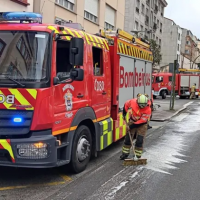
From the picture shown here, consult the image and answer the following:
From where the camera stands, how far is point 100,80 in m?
6.16

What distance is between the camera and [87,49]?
562 cm

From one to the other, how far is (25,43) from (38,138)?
1390mm

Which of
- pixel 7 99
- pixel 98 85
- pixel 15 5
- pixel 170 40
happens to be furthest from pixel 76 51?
pixel 170 40

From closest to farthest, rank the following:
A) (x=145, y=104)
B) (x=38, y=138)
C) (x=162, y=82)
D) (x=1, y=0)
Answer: (x=38, y=138) < (x=145, y=104) < (x=1, y=0) < (x=162, y=82)

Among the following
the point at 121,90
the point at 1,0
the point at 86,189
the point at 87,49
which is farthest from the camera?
the point at 1,0

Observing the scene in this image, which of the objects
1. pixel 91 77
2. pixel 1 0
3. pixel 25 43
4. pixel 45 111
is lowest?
pixel 45 111

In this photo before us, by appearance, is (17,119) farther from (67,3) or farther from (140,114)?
(67,3)

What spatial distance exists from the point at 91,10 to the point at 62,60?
16.6 metres

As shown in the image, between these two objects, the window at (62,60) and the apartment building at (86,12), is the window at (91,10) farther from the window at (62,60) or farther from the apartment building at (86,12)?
the window at (62,60)

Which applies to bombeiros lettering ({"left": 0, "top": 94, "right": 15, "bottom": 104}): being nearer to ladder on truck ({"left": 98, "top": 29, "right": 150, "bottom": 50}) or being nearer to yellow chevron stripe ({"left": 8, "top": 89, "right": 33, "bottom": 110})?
yellow chevron stripe ({"left": 8, "top": 89, "right": 33, "bottom": 110})

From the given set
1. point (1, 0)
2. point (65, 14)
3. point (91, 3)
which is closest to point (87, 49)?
point (1, 0)

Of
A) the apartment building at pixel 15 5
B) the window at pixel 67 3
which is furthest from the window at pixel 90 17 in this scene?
the apartment building at pixel 15 5

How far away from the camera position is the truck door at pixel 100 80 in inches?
234

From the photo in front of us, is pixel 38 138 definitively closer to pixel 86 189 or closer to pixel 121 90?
pixel 86 189
